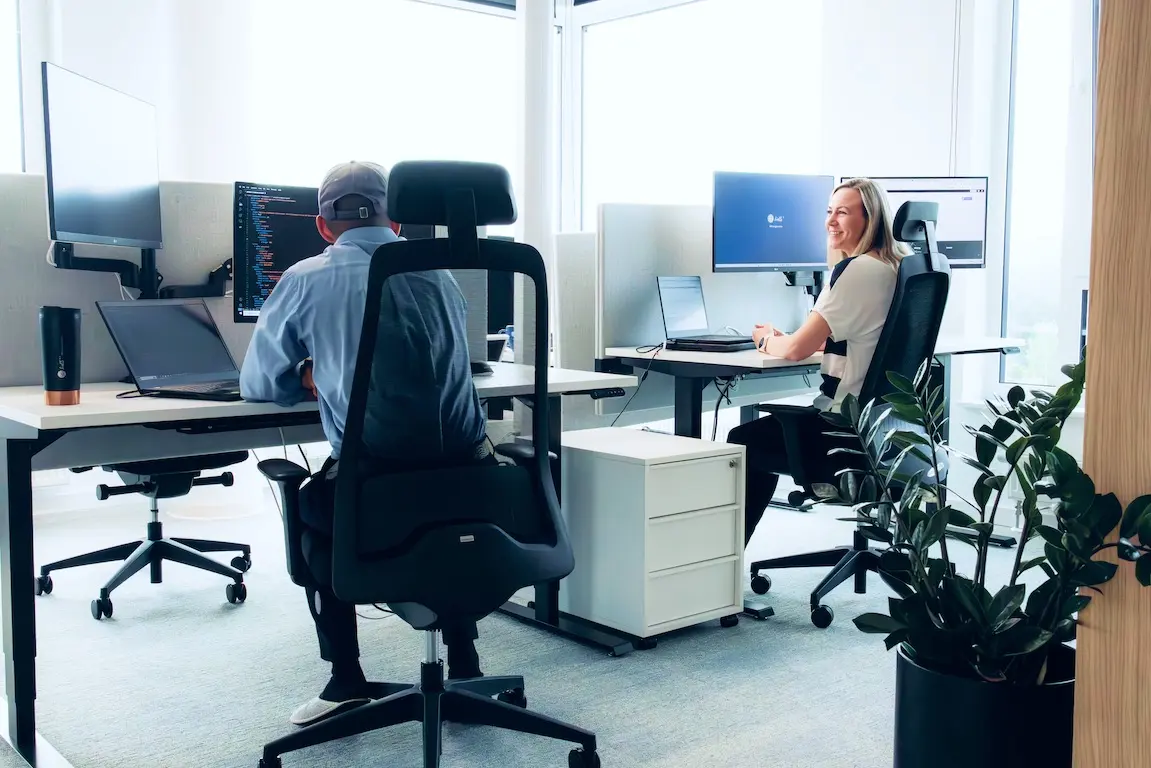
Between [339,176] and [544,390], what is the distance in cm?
58

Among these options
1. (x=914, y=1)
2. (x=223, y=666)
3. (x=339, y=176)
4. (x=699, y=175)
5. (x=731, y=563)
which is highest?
(x=914, y=1)

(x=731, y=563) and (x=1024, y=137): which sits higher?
(x=1024, y=137)

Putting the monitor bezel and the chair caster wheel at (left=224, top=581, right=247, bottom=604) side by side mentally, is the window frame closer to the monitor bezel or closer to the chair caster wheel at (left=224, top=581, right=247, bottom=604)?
the monitor bezel

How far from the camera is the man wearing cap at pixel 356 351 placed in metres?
1.76

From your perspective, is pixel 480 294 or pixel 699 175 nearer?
pixel 480 294

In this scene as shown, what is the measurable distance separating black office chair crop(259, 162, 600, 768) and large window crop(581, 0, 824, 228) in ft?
Result: 9.43

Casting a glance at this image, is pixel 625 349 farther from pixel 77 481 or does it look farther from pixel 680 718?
pixel 77 481

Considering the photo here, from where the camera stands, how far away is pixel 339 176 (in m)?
2.01

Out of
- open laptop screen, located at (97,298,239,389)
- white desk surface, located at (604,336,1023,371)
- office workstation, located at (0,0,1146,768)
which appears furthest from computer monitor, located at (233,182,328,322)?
white desk surface, located at (604,336,1023,371)

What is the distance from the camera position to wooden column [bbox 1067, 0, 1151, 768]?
1.46 metres

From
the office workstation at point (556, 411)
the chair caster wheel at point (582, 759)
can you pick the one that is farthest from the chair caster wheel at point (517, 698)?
the chair caster wheel at point (582, 759)

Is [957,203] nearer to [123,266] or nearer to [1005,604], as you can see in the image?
[1005,604]

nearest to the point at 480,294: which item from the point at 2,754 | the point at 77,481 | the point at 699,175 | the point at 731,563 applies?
the point at 731,563

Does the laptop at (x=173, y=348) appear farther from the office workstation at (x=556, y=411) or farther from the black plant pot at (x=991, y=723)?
the black plant pot at (x=991, y=723)
